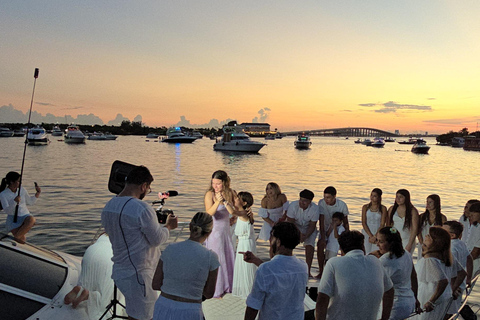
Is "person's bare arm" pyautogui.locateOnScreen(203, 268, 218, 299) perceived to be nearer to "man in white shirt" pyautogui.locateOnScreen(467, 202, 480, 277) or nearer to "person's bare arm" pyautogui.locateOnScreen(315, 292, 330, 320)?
"person's bare arm" pyautogui.locateOnScreen(315, 292, 330, 320)

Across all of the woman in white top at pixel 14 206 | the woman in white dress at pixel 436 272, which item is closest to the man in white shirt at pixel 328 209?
the woman in white dress at pixel 436 272

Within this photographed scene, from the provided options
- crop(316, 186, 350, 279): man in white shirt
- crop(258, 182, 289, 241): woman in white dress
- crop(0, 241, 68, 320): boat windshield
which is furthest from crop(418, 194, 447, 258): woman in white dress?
crop(0, 241, 68, 320): boat windshield

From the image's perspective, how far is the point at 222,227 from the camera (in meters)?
5.93

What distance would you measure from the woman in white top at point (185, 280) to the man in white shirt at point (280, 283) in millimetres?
396

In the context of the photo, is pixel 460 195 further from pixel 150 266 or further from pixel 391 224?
pixel 150 266

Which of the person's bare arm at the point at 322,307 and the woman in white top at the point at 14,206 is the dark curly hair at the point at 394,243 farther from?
the woman in white top at the point at 14,206

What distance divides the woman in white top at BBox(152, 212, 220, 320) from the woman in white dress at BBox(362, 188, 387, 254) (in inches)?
186

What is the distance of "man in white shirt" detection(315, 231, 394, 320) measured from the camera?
3.16 m

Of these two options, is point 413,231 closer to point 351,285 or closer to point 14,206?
point 351,285

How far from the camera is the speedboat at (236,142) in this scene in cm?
6981

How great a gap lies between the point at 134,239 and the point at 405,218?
4970mm

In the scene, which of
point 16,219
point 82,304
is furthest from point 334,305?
point 16,219

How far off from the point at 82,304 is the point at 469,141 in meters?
155

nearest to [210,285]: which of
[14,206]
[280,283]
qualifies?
[280,283]
